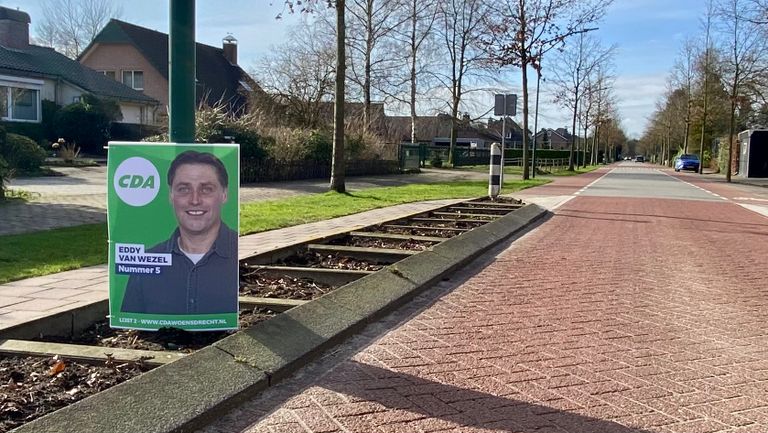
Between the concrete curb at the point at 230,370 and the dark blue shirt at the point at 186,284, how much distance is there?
11.8 inches

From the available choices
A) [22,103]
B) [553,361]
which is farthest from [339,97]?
[22,103]

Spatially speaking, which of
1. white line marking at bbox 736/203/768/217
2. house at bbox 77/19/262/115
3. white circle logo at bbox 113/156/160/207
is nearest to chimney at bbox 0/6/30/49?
house at bbox 77/19/262/115

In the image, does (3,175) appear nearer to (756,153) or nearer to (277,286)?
(277,286)

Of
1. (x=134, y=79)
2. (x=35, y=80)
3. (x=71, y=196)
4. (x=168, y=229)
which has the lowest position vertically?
(x=71, y=196)

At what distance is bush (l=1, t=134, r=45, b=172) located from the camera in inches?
739

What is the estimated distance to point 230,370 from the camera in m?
3.75

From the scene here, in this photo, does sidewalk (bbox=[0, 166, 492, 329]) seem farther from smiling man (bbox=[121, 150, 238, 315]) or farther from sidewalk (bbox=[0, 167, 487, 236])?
smiling man (bbox=[121, 150, 238, 315])

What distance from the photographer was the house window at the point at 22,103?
30.1 meters

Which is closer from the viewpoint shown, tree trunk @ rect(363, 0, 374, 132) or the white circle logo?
the white circle logo

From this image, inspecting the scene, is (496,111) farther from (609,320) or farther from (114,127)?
(114,127)

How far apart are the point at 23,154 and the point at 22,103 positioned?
45.4ft

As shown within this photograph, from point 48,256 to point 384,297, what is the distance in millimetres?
3888

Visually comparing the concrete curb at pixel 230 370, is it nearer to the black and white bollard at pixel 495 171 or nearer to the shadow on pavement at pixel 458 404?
the shadow on pavement at pixel 458 404

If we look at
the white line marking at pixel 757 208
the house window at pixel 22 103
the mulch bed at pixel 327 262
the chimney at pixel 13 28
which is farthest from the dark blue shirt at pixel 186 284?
the chimney at pixel 13 28
